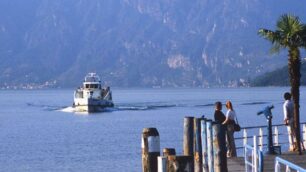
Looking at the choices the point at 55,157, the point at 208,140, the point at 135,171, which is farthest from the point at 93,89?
the point at 208,140

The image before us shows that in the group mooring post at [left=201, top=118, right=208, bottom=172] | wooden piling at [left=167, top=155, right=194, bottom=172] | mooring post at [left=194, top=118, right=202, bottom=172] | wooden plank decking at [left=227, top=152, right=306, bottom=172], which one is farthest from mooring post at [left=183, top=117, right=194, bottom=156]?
wooden piling at [left=167, top=155, right=194, bottom=172]

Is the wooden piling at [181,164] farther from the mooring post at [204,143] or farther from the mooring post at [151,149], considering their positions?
the mooring post at [204,143]

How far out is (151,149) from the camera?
674 inches

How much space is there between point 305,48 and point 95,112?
4318 inches

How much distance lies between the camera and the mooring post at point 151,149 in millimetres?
17094

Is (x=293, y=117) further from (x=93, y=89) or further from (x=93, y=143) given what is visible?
(x=93, y=89)

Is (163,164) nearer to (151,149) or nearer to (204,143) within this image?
(151,149)

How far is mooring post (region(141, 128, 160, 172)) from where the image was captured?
56.1 ft

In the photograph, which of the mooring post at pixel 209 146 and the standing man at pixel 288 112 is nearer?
the mooring post at pixel 209 146

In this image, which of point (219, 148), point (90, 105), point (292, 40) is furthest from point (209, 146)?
point (90, 105)

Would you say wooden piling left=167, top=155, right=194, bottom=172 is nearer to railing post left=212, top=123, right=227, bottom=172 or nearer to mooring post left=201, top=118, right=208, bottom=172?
railing post left=212, top=123, right=227, bottom=172

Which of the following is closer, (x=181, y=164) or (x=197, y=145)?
(x=181, y=164)

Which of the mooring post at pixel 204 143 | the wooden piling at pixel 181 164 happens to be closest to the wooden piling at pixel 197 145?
the mooring post at pixel 204 143

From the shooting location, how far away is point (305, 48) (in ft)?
93.0
